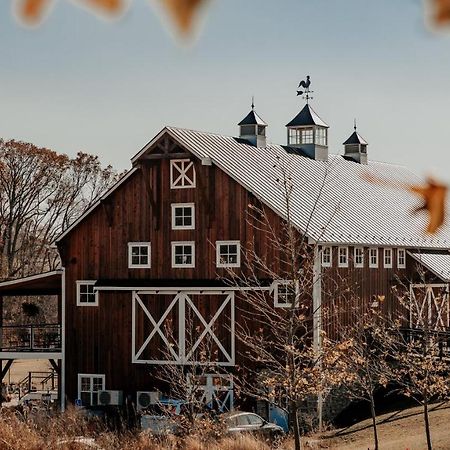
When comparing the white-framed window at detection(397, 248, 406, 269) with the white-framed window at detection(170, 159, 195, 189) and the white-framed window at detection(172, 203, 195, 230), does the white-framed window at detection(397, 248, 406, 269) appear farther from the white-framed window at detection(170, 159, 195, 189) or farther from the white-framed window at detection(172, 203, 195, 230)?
the white-framed window at detection(170, 159, 195, 189)

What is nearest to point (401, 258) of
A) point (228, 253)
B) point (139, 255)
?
point (228, 253)

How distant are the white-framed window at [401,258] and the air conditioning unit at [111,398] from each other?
1028 cm

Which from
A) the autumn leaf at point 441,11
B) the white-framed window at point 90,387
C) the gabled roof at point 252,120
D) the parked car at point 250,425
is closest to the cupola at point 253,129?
the gabled roof at point 252,120

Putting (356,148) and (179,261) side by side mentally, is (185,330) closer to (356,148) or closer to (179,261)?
(179,261)

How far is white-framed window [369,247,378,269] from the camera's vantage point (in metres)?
30.7

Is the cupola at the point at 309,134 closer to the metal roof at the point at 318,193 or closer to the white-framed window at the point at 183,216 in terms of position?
the metal roof at the point at 318,193

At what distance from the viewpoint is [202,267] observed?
28656 millimetres

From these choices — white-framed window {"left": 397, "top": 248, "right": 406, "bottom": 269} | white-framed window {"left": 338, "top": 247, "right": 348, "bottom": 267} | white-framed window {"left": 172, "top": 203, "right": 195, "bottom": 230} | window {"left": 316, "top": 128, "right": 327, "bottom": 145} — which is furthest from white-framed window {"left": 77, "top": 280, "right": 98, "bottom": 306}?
window {"left": 316, "top": 128, "right": 327, "bottom": 145}

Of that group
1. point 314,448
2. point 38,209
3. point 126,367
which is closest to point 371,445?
point 314,448

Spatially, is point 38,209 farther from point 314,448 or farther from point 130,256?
point 314,448

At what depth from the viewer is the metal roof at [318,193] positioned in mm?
28062

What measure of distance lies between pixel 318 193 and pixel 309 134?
620 cm

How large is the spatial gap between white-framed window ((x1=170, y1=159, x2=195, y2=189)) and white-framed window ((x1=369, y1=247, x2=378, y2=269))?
6.25 m

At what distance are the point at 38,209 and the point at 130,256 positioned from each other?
25.4 metres
